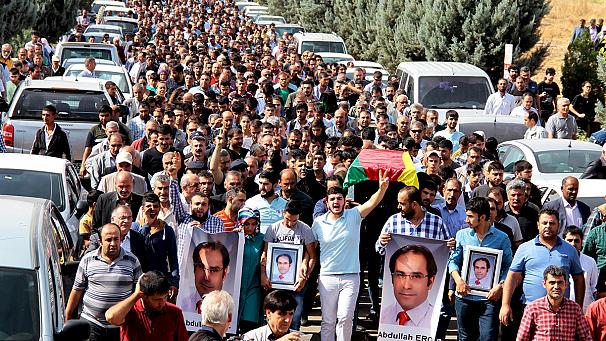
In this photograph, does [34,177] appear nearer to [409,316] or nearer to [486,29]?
[409,316]

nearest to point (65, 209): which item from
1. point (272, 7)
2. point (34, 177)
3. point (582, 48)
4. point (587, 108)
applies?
point (34, 177)

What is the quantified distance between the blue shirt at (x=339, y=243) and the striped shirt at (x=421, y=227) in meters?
0.25

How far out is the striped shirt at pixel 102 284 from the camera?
9938 mm

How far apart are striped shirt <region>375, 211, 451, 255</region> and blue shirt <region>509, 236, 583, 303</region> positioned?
106cm

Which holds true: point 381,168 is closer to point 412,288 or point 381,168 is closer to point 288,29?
point 412,288

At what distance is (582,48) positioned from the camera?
3114cm

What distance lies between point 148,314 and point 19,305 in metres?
1.01

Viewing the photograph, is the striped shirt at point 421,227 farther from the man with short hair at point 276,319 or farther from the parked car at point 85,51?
the parked car at point 85,51

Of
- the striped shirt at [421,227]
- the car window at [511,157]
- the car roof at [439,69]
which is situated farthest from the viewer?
the car roof at [439,69]

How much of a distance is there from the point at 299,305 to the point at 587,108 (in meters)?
15.6

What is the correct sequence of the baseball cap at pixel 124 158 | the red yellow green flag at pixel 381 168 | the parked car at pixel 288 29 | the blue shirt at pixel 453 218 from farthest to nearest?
the parked car at pixel 288 29 < the baseball cap at pixel 124 158 < the blue shirt at pixel 453 218 < the red yellow green flag at pixel 381 168

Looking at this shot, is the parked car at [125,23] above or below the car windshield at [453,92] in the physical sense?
above

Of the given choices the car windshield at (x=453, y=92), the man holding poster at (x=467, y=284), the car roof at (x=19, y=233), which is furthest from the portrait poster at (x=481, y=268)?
the car windshield at (x=453, y=92)

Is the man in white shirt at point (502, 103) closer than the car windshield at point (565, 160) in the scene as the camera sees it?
No
